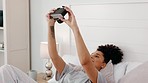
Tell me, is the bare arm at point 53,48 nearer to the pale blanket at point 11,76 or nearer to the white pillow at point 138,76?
the pale blanket at point 11,76

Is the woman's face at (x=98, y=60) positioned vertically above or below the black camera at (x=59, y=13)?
below

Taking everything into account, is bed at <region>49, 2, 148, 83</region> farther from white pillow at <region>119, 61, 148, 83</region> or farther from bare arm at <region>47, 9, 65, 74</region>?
bare arm at <region>47, 9, 65, 74</region>

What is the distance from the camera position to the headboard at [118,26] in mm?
2262

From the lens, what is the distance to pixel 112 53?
7.15 feet

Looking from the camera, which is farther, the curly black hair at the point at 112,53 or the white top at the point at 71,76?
the curly black hair at the point at 112,53

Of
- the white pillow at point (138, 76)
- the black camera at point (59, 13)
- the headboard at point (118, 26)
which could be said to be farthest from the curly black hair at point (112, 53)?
the black camera at point (59, 13)

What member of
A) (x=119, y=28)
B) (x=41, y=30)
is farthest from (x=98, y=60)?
(x=41, y=30)

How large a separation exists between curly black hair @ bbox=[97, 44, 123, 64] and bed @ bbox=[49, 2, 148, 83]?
6 cm

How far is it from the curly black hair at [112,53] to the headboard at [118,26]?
4.3 inches

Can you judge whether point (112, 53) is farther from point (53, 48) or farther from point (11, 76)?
point (11, 76)

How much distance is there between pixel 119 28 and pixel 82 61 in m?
0.90

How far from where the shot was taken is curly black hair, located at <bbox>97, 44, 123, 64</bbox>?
6.99 feet

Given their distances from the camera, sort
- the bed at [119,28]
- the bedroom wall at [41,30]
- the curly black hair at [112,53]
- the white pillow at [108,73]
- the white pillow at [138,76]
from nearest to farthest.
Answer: the white pillow at [138,76] → the white pillow at [108,73] → the curly black hair at [112,53] → the bed at [119,28] → the bedroom wall at [41,30]

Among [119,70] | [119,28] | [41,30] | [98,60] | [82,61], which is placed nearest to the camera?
[82,61]
